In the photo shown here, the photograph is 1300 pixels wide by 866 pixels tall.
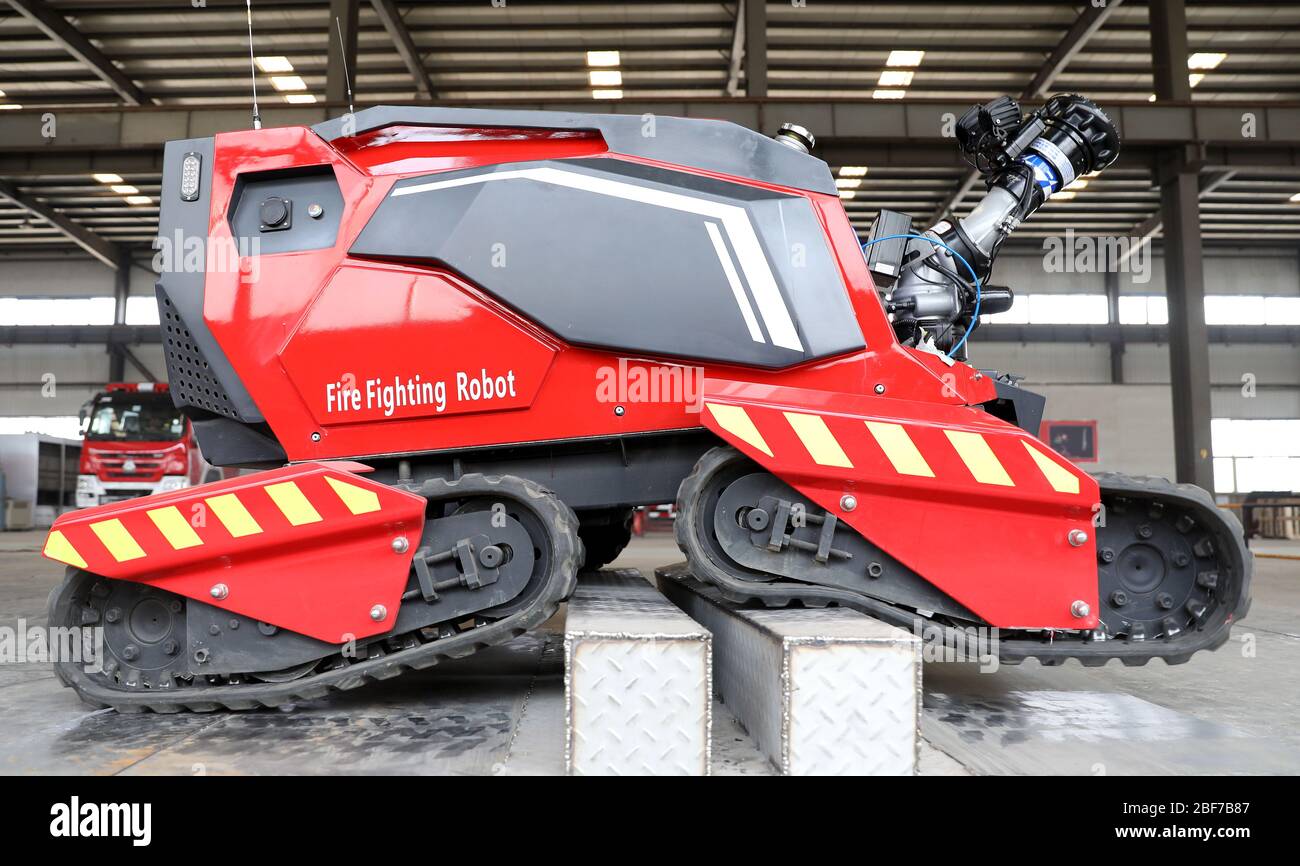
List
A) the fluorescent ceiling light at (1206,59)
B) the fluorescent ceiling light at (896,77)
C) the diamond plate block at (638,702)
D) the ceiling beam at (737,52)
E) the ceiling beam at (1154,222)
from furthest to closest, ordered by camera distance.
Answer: the ceiling beam at (1154,222) → the fluorescent ceiling light at (896,77) → the fluorescent ceiling light at (1206,59) → the ceiling beam at (737,52) → the diamond plate block at (638,702)

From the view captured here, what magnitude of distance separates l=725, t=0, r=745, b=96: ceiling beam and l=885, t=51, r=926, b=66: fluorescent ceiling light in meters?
2.64

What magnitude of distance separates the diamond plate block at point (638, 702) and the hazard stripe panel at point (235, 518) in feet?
4.38

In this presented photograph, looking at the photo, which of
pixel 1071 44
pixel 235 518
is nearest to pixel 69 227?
pixel 1071 44

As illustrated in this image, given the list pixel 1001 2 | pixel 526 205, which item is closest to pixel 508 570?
pixel 526 205

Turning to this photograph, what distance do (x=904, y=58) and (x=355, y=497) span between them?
15.2 metres

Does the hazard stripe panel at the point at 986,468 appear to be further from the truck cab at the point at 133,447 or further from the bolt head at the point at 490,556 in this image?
the truck cab at the point at 133,447

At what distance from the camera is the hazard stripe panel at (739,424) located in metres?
2.98

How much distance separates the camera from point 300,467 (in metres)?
3.05

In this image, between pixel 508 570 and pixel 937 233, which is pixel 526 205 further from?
pixel 937 233

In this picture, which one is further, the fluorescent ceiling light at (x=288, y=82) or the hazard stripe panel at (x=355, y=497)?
the fluorescent ceiling light at (x=288, y=82)

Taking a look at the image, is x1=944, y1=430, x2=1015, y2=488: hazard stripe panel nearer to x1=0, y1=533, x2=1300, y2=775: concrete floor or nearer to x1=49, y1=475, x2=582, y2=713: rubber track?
x1=0, y1=533, x2=1300, y2=775: concrete floor

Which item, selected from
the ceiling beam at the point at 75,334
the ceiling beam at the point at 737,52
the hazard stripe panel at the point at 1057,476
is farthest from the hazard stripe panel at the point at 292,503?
the ceiling beam at the point at 75,334

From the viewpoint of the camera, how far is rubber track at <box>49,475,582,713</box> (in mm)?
2945

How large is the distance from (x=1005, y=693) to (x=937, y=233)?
2.01 meters
